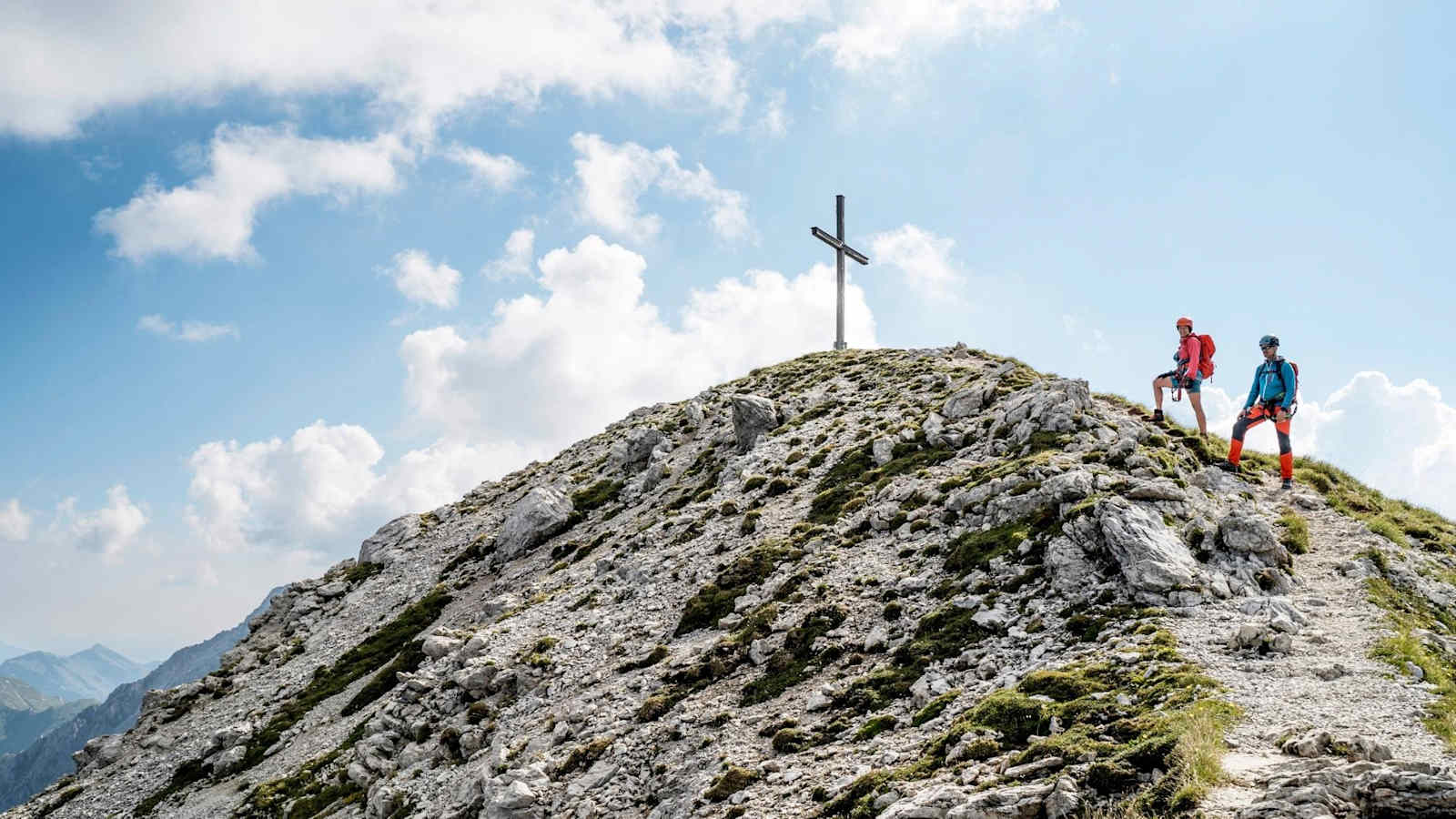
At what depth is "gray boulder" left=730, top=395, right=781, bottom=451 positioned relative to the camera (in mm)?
46375

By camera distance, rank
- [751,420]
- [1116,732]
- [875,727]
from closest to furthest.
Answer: [1116,732] < [875,727] < [751,420]

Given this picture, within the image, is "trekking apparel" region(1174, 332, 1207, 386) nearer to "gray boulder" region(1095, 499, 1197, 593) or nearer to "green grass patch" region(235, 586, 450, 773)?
"gray boulder" region(1095, 499, 1197, 593)

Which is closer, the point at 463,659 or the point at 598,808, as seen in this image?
the point at 598,808

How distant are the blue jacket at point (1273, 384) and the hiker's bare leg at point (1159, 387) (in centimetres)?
391

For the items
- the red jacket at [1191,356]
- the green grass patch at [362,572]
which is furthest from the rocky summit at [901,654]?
the green grass patch at [362,572]

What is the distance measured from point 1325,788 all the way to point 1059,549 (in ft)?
40.4

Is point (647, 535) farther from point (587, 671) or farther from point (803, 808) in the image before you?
point (803, 808)

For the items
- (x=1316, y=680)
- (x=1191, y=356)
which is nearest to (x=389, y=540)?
(x=1191, y=356)

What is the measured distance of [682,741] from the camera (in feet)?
69.1

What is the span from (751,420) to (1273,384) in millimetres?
26746

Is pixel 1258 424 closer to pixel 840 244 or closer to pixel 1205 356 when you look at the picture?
pixel 1205 356

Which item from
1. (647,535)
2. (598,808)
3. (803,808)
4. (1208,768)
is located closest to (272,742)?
(647,535)

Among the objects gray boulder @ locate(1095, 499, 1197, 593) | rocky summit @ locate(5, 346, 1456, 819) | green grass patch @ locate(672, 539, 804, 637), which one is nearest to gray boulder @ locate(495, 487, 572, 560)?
rocky summit @ locate(5, 346, 1456, 819)

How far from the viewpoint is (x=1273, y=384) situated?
2547 cm
